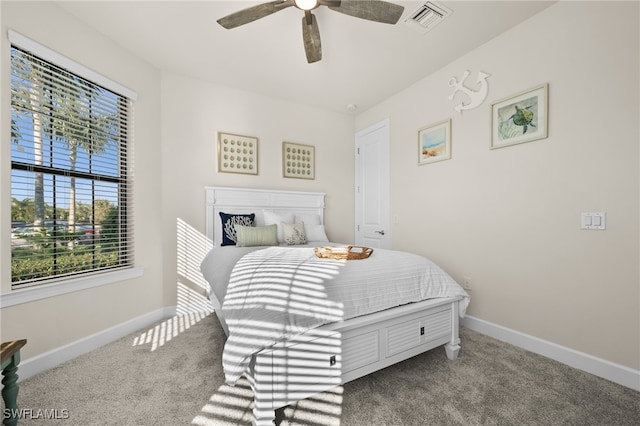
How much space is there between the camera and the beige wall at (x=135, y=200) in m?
1.77

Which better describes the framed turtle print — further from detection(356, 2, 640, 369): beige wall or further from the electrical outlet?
the electrical outlet

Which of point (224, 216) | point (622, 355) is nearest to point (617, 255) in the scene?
point (622, 355)

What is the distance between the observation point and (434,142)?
3.00 meters

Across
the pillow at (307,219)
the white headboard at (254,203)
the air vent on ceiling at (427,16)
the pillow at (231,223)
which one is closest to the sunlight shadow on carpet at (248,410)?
the pillow at (231,223)

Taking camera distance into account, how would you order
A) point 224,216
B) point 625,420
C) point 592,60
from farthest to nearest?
point 224,216 → point 592,60 → point 625,420

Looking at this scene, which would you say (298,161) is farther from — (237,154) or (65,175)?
(65,175)

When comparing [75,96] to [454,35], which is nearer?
[75,96]

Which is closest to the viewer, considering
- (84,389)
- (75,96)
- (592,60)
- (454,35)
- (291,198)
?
(84,389)

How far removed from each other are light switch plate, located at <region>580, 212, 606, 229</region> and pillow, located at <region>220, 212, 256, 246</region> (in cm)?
291

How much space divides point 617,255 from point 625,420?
96 cm

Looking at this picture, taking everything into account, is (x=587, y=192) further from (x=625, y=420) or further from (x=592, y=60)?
(x=625, y=420)

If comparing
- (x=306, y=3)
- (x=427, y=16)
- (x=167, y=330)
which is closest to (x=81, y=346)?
(x=167, y=330)

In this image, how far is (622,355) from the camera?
1757 millimetres

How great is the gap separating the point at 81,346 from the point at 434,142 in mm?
3756
